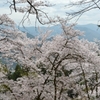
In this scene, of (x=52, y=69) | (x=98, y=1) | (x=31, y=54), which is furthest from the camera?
(x=31, y=54)

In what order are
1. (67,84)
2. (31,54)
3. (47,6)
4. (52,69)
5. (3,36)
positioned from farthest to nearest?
(31,54) → (67,84) → (52,69) → (3,36) → (47,6)

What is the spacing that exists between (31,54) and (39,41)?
105 centimetres

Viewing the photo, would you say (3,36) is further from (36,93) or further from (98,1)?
(98,1)

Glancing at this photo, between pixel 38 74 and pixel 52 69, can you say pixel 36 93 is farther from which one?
Result: pixel 52 69

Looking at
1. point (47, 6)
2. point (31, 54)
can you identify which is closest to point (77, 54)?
point (31, 54)

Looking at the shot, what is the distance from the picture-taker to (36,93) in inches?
480

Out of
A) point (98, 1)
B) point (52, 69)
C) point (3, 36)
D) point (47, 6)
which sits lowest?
point (52, 69)

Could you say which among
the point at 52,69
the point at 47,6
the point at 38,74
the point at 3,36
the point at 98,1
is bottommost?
the point at 38,74

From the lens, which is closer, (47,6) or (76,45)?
(47,6)

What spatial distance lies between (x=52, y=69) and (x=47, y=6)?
6115 mm

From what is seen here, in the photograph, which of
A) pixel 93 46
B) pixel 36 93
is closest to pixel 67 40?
pixel 36 93

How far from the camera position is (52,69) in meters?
11.1

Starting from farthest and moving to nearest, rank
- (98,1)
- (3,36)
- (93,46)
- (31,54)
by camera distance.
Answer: (93,46), (31,54), (3,36), (98,1)

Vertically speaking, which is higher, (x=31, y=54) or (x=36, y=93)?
(x=31, y=54)
